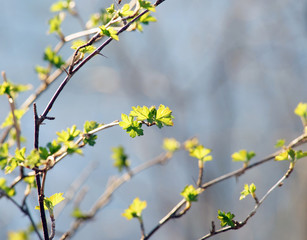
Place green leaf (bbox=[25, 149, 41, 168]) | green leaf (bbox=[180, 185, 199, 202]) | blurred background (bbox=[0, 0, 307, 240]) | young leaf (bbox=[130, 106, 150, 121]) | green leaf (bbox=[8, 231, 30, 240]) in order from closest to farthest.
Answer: green leaf (bbox=[25, 149, 41, 168])
young leaf (bbox=[130, 106, 150, 121])
green leaf (bbox=[180, 185, 199, 202])
green leaf (bbox=[8, 231, 30, 240])
blurred background (bbox=[0, 0, 307, 240])

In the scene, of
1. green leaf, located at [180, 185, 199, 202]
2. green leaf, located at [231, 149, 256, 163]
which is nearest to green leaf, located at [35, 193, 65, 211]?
green leaf, located at [180, 185, 199, 202]

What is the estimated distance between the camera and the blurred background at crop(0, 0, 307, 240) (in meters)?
6.24

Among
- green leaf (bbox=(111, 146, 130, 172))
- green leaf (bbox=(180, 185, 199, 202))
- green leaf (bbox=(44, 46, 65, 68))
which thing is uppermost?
green leaf (bbox=(44, 46, 65, 68))

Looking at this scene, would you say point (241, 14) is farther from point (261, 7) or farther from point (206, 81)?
point (206, 81)

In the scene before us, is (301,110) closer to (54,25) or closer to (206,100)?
(54,25)

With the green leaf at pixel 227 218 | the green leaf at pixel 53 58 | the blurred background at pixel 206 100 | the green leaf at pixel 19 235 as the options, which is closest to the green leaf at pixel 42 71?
the green leaf at pixel 53 58

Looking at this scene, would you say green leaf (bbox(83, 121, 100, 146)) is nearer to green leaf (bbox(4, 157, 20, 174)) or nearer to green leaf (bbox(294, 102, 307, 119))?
green leaf (bbox(4, 157, 20, 174))

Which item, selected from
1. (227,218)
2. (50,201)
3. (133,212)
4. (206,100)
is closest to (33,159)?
(50,201)

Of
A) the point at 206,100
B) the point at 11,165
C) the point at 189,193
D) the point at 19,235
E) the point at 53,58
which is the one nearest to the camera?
the point at 11,165

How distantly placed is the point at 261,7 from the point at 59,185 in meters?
4.80

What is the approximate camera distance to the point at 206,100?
24.1ft

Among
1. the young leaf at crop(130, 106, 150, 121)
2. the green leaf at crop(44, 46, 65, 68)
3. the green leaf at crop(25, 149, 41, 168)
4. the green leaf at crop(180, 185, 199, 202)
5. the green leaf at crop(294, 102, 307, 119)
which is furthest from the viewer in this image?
the green leaf at crop(44, 46, 65, 68)

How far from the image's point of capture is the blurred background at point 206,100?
624 centimetres

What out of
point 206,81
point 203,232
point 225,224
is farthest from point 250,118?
point 225,224
